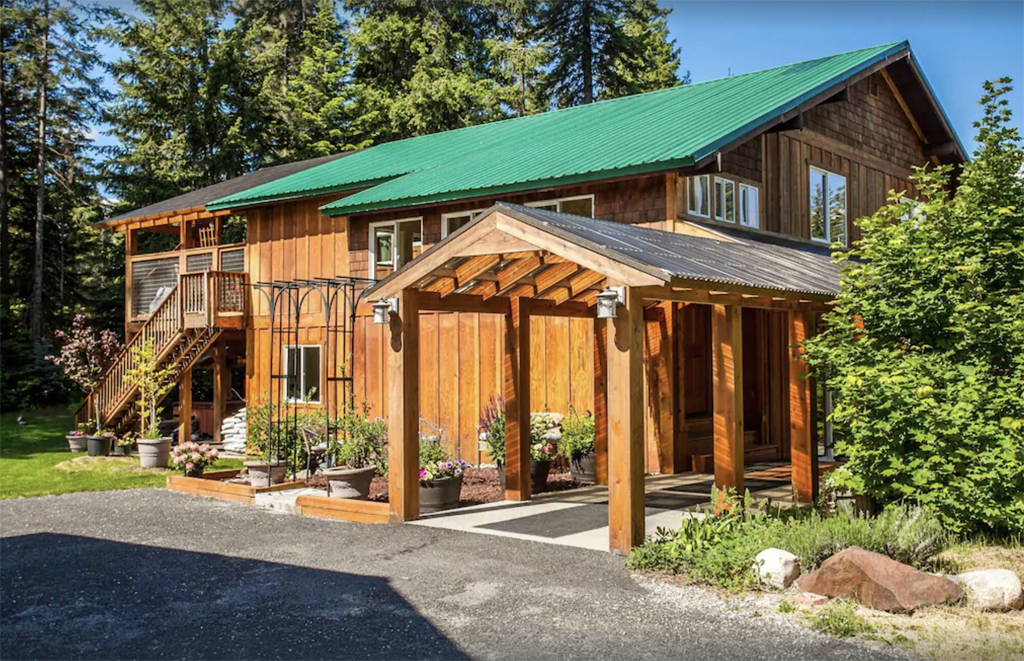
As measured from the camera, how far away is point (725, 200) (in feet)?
47.3

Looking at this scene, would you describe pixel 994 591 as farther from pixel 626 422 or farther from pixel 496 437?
pixel 496 437

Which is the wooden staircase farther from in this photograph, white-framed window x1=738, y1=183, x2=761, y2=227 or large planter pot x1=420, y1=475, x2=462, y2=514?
white-framed window x1=738, y1=183, x2=761, y2=227

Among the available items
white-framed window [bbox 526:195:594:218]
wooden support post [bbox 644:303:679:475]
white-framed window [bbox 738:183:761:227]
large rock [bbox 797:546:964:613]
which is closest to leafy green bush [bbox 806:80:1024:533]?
large rock [bbox 797:546:964:613]

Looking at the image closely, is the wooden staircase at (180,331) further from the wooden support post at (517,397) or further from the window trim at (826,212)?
the window trim at (826,212)

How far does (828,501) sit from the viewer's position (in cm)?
916

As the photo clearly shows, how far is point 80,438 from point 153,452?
3.29 metres

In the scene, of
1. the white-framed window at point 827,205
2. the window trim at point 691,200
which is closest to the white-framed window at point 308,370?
the window trim at point 691,200

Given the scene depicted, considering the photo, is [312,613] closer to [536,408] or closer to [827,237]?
[536,408]

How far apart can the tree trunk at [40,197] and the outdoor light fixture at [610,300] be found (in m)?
26.3

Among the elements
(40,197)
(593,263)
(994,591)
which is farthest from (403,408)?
(40,197)

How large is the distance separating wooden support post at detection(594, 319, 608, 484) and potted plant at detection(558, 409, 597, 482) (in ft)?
0.48

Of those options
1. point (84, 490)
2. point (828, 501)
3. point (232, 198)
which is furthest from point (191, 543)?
point (232, 198)

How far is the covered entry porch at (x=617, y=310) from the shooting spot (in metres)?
8.18

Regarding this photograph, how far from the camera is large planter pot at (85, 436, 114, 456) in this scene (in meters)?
17.5
